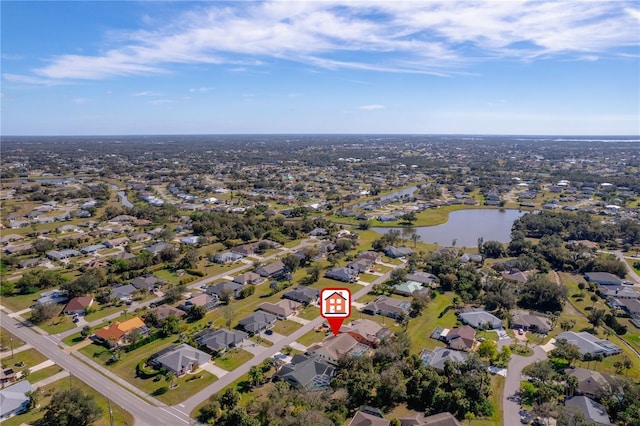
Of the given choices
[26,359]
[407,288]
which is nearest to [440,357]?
[407,288]

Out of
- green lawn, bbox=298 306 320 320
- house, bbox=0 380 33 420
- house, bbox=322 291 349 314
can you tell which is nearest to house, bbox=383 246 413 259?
green lawn, bbox=298 306 320 320

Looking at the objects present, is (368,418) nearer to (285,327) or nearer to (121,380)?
(285,327)

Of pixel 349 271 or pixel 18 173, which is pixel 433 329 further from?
pixel 18 173

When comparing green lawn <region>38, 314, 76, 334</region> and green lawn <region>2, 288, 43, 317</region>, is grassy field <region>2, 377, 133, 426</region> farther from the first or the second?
green lawn <region>2, 288, 43, 317</region>

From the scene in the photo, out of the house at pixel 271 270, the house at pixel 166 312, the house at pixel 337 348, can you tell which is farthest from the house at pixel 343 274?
the house at pixel 166 312

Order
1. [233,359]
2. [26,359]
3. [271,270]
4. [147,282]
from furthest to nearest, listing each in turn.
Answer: [271,270] < [147,282] < [233,359] < [26,359]

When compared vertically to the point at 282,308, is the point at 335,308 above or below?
above
